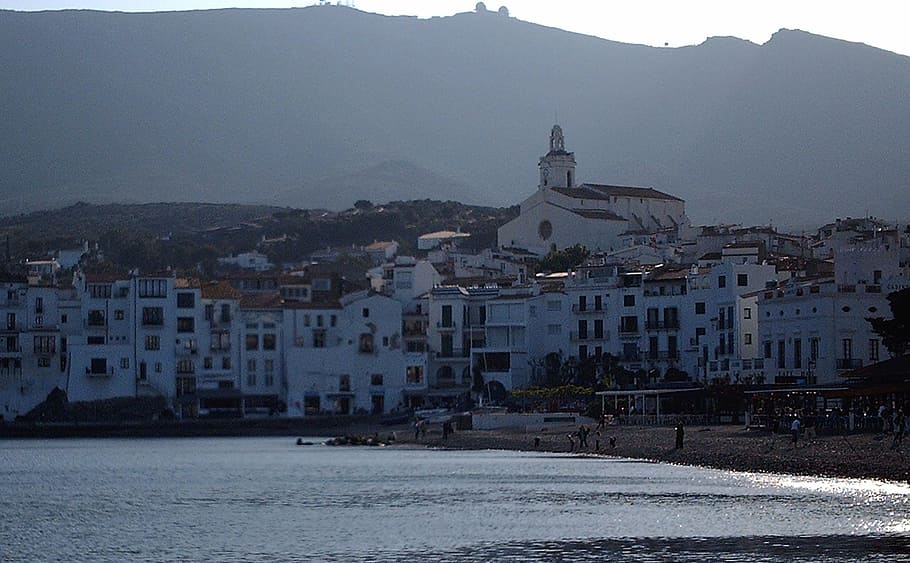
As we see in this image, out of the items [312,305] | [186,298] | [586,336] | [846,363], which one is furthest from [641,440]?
[186,298]

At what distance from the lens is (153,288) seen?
82938 millimetres

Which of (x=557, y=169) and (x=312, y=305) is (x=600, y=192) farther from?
(x=312, y=305)

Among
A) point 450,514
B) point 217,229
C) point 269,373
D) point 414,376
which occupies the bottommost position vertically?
point 450,514

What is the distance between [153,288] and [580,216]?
36.5m

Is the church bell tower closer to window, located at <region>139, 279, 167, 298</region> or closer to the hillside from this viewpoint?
the hillside

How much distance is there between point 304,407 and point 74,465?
24391 millimetres

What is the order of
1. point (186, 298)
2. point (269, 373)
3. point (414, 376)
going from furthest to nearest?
point (414, 376)
point (269, 373)
point (186, 298)

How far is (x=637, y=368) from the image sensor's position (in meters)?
80.1

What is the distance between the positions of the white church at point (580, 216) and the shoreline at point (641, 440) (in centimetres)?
3264

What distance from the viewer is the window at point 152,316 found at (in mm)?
82688

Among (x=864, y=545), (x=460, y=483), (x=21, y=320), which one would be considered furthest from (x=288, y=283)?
(x=864, y=545)

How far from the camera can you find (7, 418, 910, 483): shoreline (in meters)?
42.4

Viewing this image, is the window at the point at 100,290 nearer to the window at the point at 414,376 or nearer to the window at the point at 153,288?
the window at the point at 153,288

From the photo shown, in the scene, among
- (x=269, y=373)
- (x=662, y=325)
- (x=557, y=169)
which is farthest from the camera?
(x=557, y=169)
